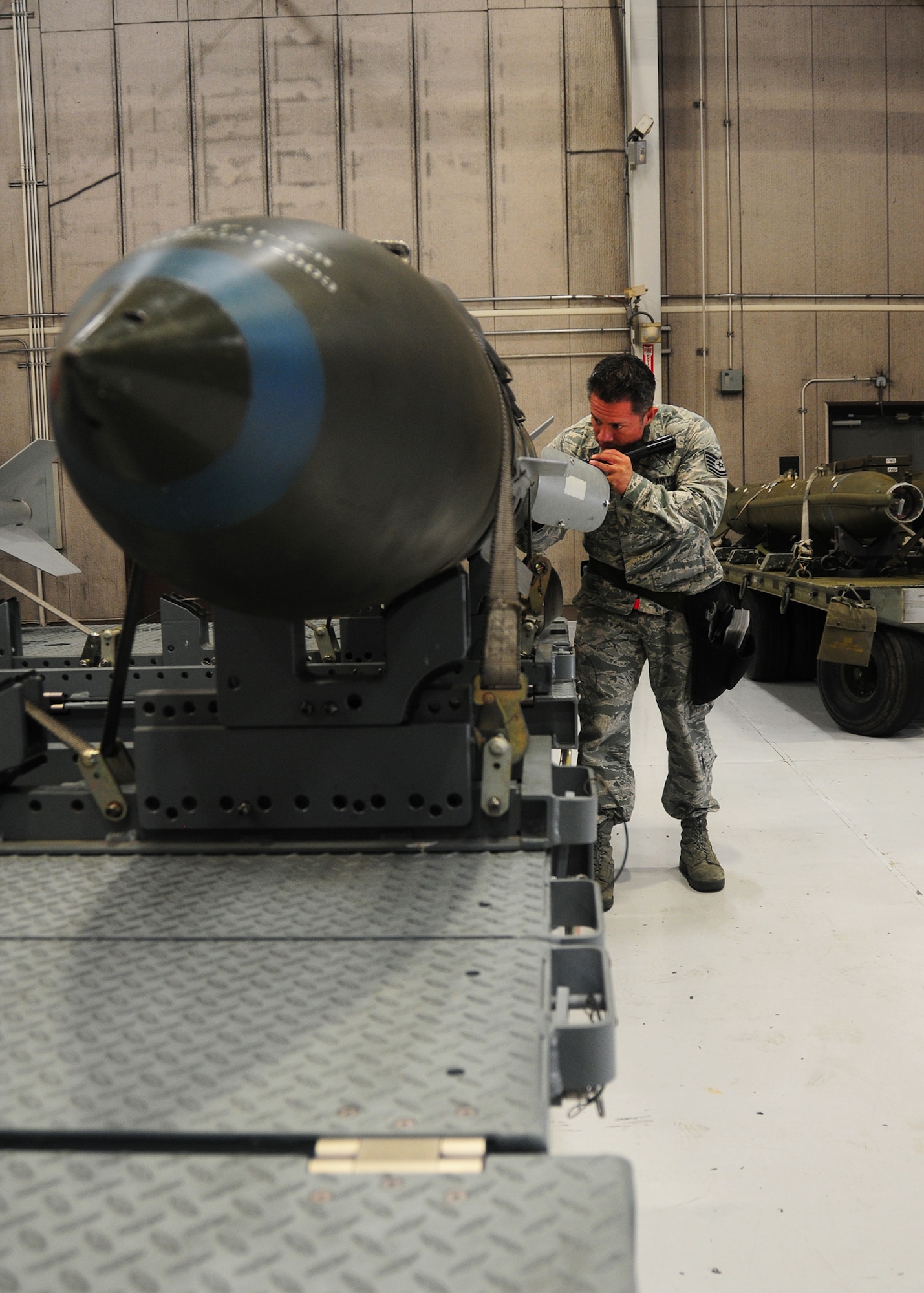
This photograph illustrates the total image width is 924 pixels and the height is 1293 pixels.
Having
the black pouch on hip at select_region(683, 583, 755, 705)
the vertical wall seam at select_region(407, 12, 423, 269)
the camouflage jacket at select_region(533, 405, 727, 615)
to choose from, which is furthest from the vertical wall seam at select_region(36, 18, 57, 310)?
the black pouch on hip at select_region(683, 583, 755, 705)

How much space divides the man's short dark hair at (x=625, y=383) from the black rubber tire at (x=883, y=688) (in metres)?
2.64

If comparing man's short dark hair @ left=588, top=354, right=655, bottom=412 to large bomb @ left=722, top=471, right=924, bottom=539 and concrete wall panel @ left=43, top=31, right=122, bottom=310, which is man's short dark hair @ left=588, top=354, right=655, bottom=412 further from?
concrete wall panel @ left=43, top=31, right=122, bottom=310

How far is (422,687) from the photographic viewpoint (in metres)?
1.55

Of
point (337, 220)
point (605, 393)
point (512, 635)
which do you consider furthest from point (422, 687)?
point (337, 220)

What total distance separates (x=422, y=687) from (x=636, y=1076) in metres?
1.08

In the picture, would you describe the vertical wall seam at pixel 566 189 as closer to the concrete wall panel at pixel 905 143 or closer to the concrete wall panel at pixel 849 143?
the concrete wall panel at pixel 849 143

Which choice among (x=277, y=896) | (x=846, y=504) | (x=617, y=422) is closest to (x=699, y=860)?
(x=617, y=422)

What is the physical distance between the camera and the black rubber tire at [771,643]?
6695 millimetres

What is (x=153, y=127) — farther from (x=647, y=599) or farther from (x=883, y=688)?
(x=647, y=599)

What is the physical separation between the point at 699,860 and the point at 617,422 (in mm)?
1362

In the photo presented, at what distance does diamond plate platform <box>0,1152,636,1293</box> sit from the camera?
671 mm

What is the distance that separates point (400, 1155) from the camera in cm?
79

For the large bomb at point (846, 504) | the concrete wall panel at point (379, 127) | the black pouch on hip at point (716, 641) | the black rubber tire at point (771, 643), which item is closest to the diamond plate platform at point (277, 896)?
the black pouch on hip at point (716, 641)

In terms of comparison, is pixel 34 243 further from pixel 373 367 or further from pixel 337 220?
pixel 373 367
